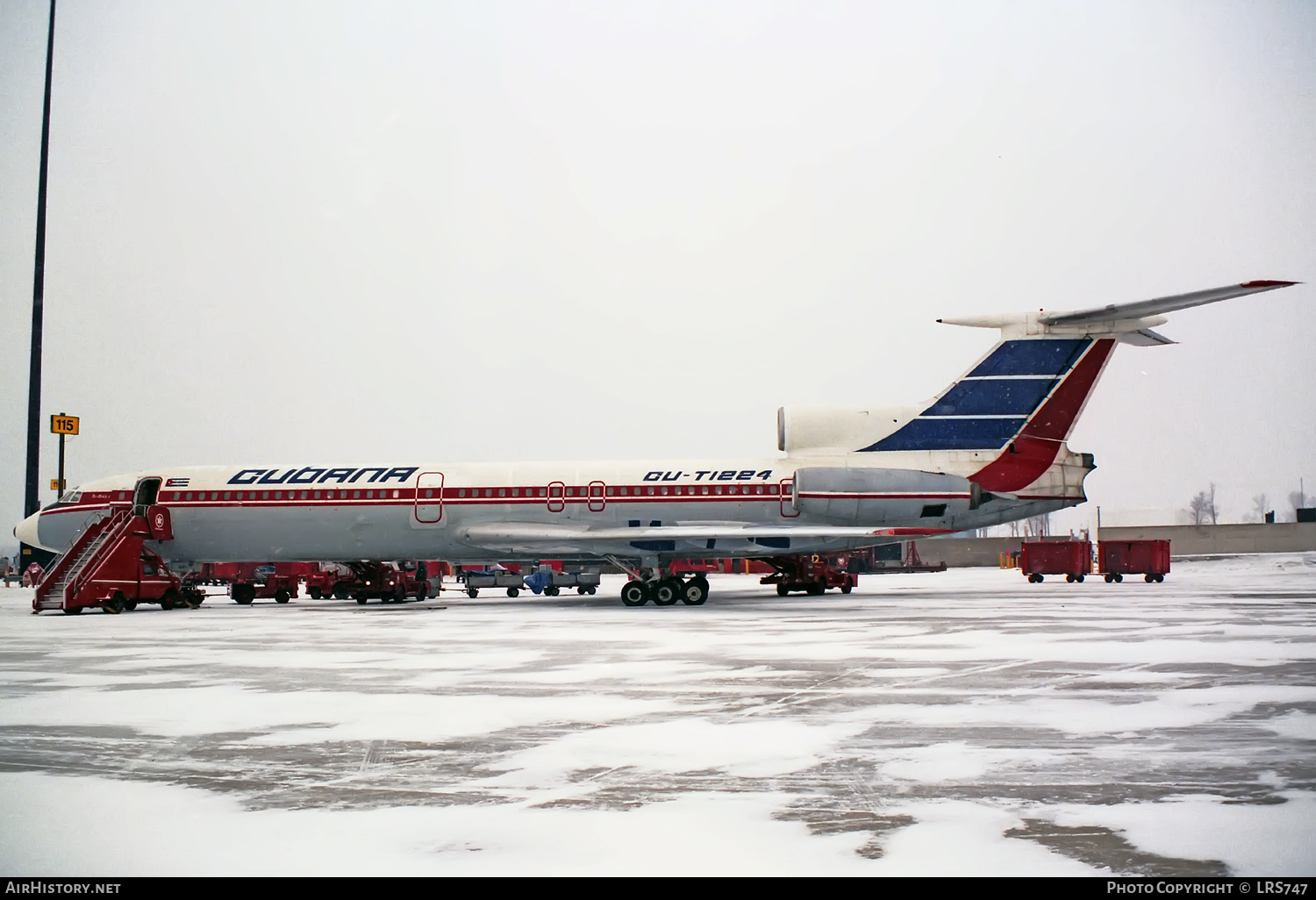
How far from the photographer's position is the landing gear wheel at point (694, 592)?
2531 cm

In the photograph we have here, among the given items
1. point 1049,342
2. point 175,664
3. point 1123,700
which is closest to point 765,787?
point 1123,700

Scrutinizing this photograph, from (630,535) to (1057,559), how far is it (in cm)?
2278

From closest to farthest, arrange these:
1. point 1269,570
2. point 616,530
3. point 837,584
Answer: point 616,530 < point 837,584 < point 1269,570

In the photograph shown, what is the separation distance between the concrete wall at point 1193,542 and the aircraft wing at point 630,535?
45706 mm

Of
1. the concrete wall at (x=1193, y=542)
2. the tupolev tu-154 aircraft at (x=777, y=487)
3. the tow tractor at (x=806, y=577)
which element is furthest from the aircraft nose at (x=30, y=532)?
the concrete wall at (x=1193, y=542)

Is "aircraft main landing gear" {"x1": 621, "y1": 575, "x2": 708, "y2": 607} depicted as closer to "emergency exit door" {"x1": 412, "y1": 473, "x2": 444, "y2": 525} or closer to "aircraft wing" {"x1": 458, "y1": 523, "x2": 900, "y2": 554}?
"aircraft wing" {"x1": 458, "y1": 523, "x2": 900, "y2": 554}

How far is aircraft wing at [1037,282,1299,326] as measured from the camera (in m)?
21.5

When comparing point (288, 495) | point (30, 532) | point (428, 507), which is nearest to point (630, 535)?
point (428, 507)

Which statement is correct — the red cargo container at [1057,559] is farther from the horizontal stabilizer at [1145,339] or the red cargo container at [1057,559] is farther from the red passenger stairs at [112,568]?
the red passenger stairs at [112,568]

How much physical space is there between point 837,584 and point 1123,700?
23.9 m

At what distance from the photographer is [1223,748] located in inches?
251

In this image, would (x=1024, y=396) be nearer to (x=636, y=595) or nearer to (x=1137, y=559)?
(x=636, y=595)

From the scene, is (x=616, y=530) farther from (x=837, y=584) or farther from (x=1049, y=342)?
(x=1049, y=342)

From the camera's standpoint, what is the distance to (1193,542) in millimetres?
72312
